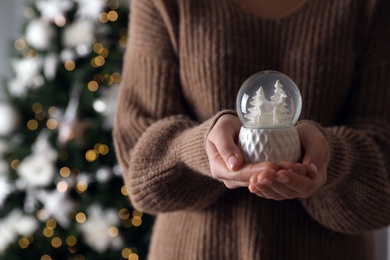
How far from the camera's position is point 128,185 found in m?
0.88

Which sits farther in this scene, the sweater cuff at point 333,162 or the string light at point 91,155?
the string light at point 91,155

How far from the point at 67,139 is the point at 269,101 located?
4.06 feet

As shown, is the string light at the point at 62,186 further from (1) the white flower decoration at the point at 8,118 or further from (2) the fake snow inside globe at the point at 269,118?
(2) the fake snow inside globe at the point at 269,118

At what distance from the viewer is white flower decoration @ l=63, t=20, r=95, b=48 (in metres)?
1.77

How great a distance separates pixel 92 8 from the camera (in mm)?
1774

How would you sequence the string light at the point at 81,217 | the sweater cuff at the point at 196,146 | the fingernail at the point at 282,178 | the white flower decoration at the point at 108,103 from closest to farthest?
the fingernail at the point at 282,178 < the sweater cuff at the point at 196,146 < the white flower decoration at the point at 108,103 < the string light at the point at 81,217

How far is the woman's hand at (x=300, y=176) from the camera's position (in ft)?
1.89

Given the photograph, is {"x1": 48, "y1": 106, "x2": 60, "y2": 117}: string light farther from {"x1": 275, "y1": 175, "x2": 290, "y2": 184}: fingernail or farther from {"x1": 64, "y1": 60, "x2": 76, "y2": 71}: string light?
{"x1": 275, "y1": 175, "x2": 290, "y2": 184}: fingernail

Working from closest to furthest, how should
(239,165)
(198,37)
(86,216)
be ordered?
(239,165) < (198,37) < (86,216)

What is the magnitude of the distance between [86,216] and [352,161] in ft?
4.01

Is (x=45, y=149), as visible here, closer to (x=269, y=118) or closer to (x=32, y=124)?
(x=32, y=124)

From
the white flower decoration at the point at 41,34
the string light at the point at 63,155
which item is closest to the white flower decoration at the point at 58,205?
the string light at the point at 63,155

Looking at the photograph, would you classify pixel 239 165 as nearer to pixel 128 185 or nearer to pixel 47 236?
pixel 128 185

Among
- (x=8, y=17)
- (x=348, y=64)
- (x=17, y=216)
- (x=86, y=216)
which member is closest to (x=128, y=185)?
(x=348, y=64)
